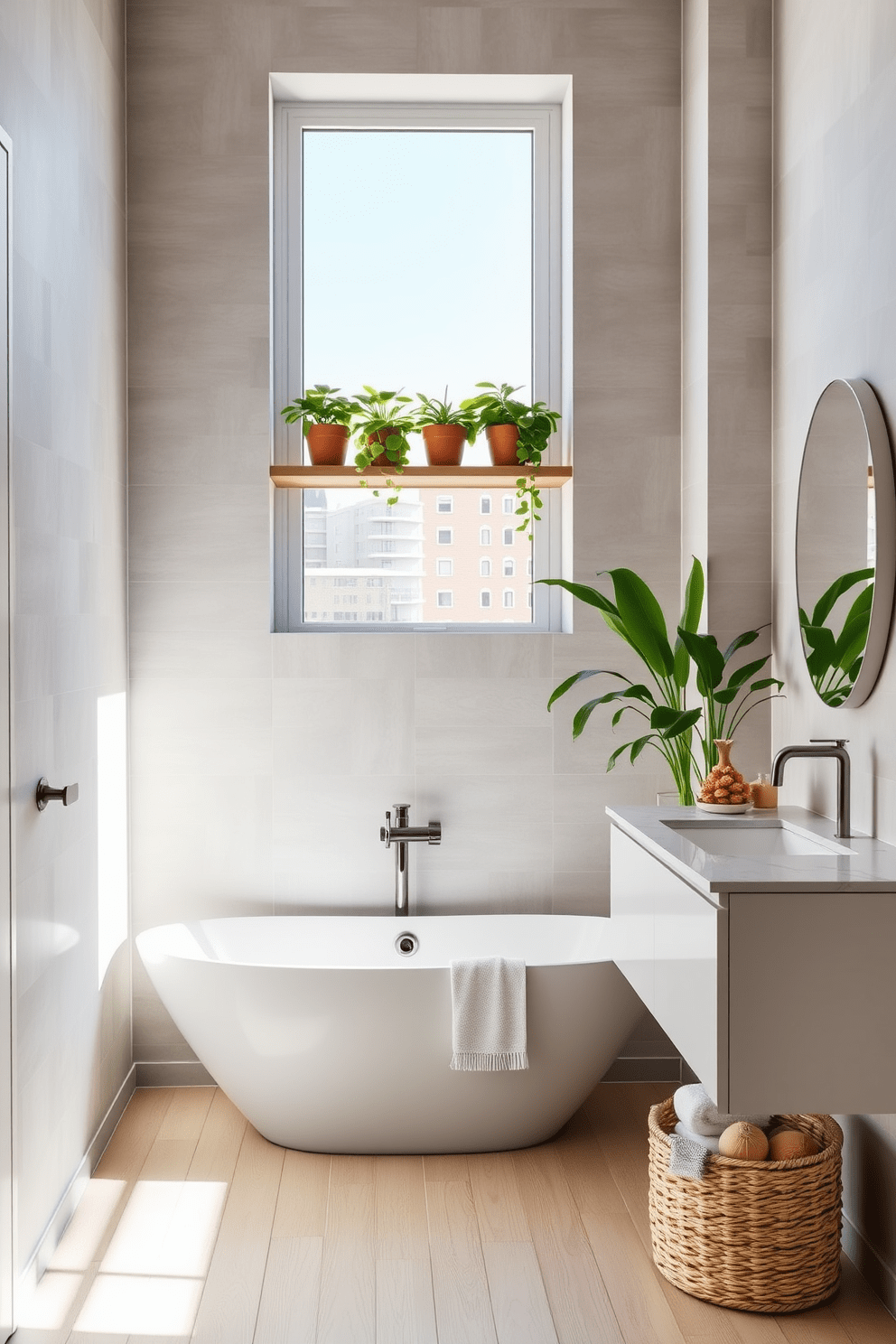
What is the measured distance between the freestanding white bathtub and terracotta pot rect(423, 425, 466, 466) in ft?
4.87

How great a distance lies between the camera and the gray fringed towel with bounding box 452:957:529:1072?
105 inches

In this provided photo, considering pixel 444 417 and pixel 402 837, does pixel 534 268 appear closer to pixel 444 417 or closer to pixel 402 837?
pixel 444 417

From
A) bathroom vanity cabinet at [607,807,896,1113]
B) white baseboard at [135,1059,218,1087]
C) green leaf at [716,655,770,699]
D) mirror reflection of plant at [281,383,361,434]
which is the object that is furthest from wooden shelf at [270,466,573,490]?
bathroom vanity cabinet at [607,807,896,1113]

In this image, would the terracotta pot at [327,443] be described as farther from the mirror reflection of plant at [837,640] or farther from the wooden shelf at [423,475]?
the mirror reflection of plant at [837,640]

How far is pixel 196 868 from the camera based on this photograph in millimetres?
3396

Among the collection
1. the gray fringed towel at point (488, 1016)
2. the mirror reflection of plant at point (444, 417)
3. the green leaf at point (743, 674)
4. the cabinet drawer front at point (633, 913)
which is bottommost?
the gray fringed towel at point (488, 1016)

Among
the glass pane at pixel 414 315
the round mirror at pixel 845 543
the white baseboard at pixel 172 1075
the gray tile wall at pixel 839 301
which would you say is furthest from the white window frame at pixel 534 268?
the white baseboard at pixel 172 1075

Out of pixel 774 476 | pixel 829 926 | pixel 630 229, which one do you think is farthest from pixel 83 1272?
pixel 630 229

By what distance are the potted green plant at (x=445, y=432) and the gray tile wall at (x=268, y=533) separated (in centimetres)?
33

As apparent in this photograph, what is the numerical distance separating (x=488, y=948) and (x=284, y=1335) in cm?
133

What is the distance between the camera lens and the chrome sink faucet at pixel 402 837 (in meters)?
3.27

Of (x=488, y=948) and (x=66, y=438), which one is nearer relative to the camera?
(x=66, y=438)

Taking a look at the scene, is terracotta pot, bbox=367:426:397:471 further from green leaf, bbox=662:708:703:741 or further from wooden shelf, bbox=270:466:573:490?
green leaf, bbox=662:708:703:741

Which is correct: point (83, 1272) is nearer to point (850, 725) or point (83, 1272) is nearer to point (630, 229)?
point (850, 725)
